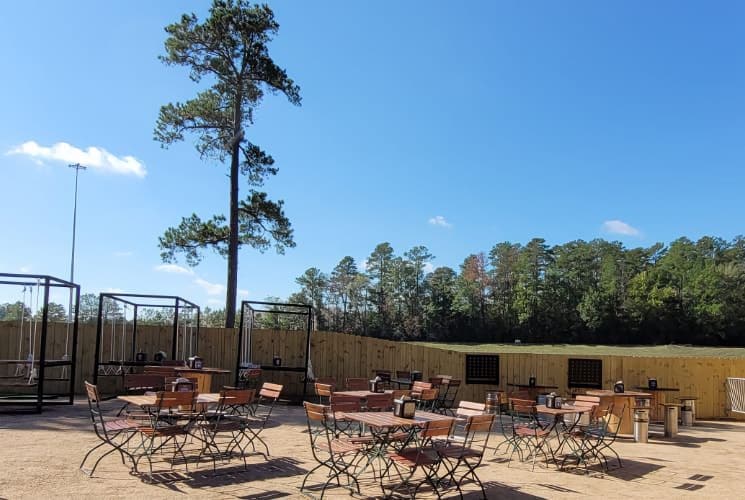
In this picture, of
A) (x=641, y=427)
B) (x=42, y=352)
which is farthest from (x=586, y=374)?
(x=42, y=352)

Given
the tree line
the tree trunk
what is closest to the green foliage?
the tree trunk

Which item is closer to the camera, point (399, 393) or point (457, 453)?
point (457, 453)

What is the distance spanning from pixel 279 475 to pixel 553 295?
206 ft

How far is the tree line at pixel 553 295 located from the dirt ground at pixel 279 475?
49.6 meters

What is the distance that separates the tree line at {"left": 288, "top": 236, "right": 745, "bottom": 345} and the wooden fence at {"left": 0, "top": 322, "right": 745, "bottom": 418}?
42110 mm

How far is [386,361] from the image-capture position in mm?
15312

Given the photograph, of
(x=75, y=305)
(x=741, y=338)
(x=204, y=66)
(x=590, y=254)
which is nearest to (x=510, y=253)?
(x=590, y=254)

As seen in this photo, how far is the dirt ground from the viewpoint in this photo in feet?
18.2

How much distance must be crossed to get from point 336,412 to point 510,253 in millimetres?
68970

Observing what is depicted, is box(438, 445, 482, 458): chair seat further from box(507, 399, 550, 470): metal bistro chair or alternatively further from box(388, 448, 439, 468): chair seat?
box(507, 399, 550, 470): metal bistro chair

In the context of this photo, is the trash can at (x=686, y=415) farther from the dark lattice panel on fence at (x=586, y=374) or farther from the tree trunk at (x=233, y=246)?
the tree trunk at (x=233, y=246)

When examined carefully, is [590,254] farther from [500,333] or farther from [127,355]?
[127,355]

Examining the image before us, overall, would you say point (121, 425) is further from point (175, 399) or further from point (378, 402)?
point (378, 402)

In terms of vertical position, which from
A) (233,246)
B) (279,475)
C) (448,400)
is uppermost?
(233,246)
